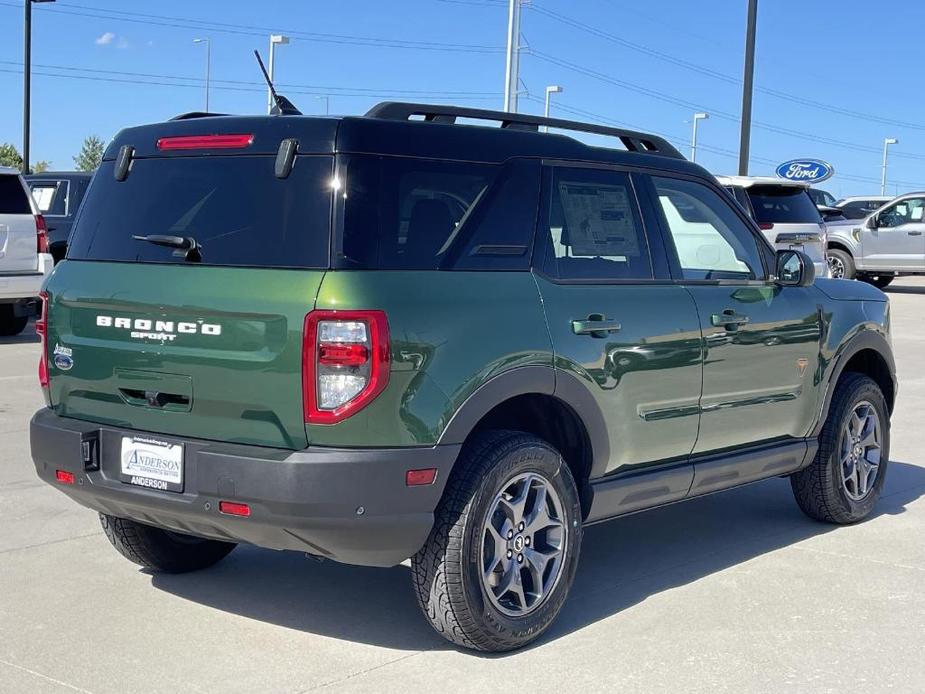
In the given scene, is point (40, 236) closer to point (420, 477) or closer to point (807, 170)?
point (420, 477)

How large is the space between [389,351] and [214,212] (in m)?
0.88

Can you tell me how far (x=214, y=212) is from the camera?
4.48 metres

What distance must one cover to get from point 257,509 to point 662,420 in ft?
5.97

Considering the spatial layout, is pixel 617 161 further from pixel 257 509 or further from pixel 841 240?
pixel 841 240

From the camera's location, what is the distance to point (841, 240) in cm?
2634

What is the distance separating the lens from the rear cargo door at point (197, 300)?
4.16 metres

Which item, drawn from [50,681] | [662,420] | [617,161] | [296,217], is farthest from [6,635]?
[617,161]

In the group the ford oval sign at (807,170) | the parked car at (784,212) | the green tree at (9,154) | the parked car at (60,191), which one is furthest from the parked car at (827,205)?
the green tree at (9,154)

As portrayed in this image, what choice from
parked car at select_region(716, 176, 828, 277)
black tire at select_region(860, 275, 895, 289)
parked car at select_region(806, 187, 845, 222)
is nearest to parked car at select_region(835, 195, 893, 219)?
parked car at select_region(806, 187, 845, 222)

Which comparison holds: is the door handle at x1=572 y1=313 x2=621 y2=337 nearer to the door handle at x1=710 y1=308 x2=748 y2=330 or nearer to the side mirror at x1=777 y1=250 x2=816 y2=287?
the door handle at x1=710 y1=308 x2=748 y2=330

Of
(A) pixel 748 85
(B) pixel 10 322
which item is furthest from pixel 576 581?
(A) pixel 748 85

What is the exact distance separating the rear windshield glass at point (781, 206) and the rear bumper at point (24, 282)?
8942mm

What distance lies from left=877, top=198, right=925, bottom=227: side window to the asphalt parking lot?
20391 mm

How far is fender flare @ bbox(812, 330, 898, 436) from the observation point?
630 centimetres
